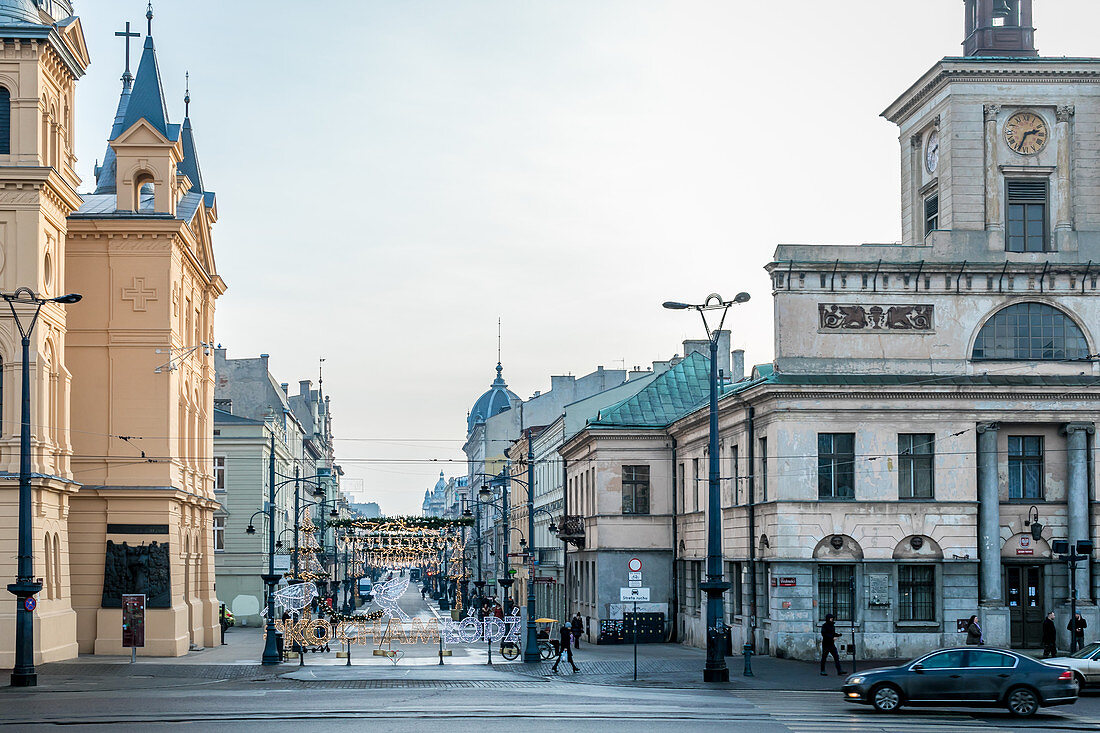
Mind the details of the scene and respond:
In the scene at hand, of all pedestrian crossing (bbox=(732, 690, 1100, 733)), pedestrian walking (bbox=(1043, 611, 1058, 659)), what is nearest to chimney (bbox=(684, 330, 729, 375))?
pedestrian walking (bbox=(1043, 611, 1058, 659))

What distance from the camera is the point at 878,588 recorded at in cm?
4262

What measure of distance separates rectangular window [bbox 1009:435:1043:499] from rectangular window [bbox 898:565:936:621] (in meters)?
3.63

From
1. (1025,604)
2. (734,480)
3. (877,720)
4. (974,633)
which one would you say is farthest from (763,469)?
(877,720)

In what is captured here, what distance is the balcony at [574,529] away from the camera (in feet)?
212

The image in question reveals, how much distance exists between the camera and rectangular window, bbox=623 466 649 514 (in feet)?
200

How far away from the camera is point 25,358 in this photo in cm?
3572

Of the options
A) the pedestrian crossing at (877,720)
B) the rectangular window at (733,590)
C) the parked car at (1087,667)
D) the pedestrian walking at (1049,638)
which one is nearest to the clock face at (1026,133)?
the pedestrian walking at (1049,638)

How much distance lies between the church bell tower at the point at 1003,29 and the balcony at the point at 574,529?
88.3 feet

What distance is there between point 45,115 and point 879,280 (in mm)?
25828

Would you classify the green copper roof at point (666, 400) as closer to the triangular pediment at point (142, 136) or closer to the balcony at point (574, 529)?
the balcony at point (574, 529)

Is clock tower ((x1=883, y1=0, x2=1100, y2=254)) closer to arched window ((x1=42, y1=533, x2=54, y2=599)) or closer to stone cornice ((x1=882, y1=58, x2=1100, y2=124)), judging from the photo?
stone cornice ((x1=882, y1=58, x2=1100, y2=124))

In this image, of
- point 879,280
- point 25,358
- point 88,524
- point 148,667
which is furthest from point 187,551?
point 879,280

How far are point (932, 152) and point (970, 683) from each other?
24.4m

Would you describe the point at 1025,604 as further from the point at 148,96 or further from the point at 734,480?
the point at 148,96
